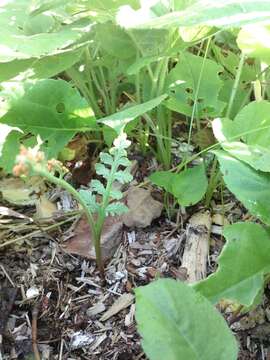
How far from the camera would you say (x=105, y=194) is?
0.91 meters

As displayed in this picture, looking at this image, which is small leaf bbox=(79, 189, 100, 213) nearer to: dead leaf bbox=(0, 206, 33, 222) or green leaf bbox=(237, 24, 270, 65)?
dead leaf bbox=(0, 206, 33, 222)

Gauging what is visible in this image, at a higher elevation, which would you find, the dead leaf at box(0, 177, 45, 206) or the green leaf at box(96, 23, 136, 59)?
the green leaf at box(96, 23, 136, 59)

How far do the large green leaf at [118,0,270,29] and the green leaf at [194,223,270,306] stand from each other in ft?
0.97

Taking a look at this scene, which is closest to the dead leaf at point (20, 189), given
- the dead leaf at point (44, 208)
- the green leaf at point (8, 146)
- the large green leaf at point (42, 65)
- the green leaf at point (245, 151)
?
the dead leaf at point (44, 208)

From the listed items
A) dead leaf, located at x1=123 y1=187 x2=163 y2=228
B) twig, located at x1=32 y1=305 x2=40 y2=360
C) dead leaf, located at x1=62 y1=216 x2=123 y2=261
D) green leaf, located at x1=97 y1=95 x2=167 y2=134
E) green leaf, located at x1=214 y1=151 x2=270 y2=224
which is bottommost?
twig, located at x1=32 y1=305 x2=40 y2=360

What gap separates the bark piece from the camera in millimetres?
984

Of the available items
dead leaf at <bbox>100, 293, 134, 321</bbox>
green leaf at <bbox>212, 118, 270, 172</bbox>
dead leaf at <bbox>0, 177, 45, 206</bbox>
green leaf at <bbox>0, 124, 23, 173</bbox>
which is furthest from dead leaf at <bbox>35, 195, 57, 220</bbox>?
green leaf at <bbox>212, 118, 270, 172</bbox>

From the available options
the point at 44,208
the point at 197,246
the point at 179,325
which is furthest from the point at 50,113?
the point at 179,325

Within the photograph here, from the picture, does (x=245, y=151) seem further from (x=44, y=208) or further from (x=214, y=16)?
(x=44, y=208)

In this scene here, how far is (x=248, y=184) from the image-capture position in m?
0.87

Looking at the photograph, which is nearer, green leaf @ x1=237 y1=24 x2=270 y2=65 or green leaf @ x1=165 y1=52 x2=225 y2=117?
green leaf @ x1=237 y1=24 x2=270 y2=65

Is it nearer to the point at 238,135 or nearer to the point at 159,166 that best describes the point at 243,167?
the point at 238,135

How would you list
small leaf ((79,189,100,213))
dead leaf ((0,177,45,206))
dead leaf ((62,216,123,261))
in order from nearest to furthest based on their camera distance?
small leaf ((79,189,100,213)), dead leaf ((62,216,123,261)), dead leaf ((0,177,45,206))

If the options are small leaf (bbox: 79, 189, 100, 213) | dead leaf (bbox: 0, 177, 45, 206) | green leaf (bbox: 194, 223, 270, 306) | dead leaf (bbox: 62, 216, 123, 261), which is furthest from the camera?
dead leaf (bbox: 0, 177, 45, 206)
